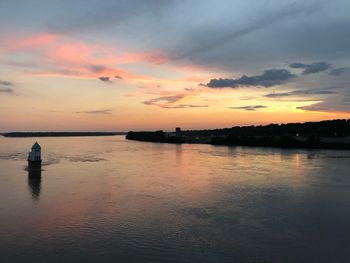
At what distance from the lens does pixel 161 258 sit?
682cm

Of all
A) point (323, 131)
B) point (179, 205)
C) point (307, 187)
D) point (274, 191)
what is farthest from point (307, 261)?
point (323, 131)

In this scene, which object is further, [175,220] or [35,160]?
[35,160]

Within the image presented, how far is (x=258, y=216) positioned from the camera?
1000 cm

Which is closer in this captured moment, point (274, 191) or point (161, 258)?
point (161, 258)

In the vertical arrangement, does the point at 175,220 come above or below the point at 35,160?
below

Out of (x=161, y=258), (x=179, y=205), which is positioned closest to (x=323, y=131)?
(x=179, y=205)

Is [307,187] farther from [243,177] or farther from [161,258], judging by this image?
[161,258]

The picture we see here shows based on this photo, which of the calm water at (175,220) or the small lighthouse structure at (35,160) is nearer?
the calm water at (175,220)

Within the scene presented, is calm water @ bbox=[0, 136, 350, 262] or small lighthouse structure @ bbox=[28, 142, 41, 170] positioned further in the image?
small lighthouse structure @ bbox=[28, 142, 41, 170]

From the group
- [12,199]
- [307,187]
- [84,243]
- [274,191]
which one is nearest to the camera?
[84,243]

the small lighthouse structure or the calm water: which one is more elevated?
the small lighthouse structure

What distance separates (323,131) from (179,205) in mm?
64306

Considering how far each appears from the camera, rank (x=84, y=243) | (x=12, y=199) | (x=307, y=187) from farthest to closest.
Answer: (x=307, y=187)
(x=12, y=199)
(x=84, y=243)

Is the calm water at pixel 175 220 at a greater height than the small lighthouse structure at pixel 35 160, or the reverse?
the small lighthouse structure at pixel 35 160
